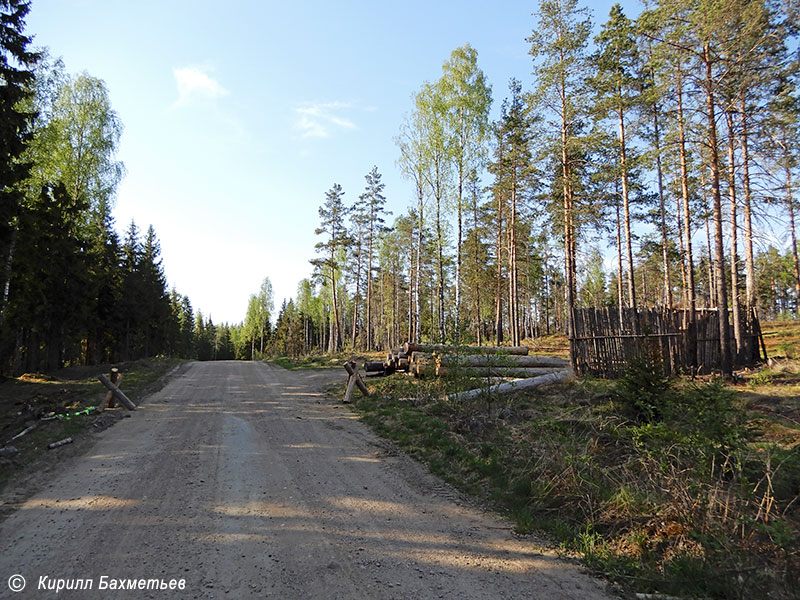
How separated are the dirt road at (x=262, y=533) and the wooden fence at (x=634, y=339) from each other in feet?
26.3

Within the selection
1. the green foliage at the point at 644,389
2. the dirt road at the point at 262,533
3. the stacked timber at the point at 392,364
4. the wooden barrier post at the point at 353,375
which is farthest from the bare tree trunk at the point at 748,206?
the dirt road at the point at 262,533

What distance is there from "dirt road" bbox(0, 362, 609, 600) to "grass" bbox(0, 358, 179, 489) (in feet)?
3.31

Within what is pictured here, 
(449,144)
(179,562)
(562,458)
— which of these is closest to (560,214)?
(449,144)

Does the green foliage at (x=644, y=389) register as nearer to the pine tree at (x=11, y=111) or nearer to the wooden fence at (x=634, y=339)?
the wooden fence at (x=634, y=339)

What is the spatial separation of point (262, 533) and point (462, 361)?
6.64 m

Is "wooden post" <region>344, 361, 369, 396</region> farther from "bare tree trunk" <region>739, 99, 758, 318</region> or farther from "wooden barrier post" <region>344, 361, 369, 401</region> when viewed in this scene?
"bare tree trunk" <region>739, 99, 758, 318</region>

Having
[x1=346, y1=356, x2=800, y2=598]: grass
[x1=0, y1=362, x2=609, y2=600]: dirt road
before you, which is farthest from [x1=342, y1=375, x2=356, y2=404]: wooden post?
[x1=0, y1=362, x2=609, y2=600]: dirt road

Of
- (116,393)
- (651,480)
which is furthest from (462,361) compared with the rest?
(116,393)

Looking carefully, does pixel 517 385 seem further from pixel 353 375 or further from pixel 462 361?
pixel 353 375

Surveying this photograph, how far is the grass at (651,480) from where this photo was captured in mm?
3154

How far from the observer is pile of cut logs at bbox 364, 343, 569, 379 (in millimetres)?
10211

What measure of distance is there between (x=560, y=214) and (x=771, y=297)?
54797mm

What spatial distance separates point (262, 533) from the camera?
13.0ft

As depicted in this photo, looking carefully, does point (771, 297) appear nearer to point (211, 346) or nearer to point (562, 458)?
point (562, 458)
